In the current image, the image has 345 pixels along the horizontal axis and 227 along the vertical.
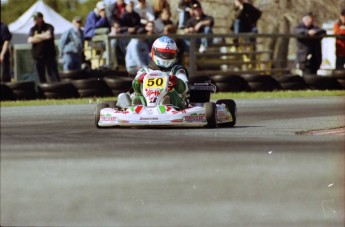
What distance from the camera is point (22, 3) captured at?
15.7 feet

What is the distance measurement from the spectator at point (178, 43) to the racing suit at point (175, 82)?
5cm

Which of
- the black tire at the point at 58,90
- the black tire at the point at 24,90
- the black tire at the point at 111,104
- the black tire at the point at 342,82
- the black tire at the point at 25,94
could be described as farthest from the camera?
the black tire at the point at 24,90

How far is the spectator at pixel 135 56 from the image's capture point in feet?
15.0

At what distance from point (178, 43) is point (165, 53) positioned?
27 cm

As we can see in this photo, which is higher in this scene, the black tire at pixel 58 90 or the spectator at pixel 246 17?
the spectator at pixel 246 17

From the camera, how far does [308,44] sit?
4891mm

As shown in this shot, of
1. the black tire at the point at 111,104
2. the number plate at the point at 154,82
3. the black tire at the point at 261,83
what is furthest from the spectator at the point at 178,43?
the black tire at the point at 261,83

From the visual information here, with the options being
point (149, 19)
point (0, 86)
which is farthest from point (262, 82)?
point (0, 86)

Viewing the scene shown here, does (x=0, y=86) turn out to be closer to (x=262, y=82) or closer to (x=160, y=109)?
(x=262, y=82)

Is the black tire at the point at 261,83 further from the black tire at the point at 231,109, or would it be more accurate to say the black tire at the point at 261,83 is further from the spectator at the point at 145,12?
the spectator at the point at 145,12

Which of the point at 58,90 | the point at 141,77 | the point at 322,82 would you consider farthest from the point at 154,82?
the point at 58,90

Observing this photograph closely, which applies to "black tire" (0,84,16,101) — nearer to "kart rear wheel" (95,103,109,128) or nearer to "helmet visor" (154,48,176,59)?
"kart rear wheel" (95,103,109,128)

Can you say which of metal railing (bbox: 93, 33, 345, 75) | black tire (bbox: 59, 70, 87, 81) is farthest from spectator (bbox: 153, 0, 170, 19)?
black tire (bbox: 59, 70, 87, 81)

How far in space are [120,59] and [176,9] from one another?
0.38m
